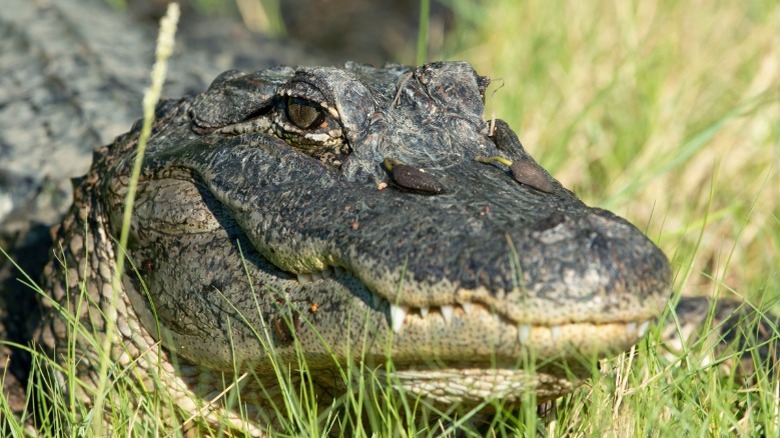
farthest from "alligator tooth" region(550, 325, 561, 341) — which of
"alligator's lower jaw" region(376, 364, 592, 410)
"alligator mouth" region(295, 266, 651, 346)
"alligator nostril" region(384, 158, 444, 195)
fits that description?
"alligator nostril" region(384, 158, 444, 195)

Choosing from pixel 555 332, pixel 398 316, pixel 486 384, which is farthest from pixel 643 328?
pixel 398 316

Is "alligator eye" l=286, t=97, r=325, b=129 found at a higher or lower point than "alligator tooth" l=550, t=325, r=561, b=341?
higher

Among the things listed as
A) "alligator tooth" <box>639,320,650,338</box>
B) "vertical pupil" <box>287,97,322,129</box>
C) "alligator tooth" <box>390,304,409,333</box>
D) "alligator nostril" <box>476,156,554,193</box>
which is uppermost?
"vertical pupil" <box>287,97,322,129</box>

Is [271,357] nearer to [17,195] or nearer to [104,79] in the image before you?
[17,195]

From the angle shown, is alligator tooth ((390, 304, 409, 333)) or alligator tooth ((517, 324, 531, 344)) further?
alligator tooth ((390, 304, 409, 333))

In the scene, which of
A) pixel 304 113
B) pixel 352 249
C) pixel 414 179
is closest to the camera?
pixel 352 249

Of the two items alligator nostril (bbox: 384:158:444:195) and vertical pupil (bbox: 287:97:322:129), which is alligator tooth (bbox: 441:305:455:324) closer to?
alligator nostril (bbox: 384:158:444:195)

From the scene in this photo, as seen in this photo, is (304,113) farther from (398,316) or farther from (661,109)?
(661,109)

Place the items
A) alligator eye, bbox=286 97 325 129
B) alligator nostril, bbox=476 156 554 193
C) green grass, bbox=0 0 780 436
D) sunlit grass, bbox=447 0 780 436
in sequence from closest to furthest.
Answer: alligator nostril, bbox=476 156 554 193, alligator eye, bbox=286 97 325 129, green grass, bbox=0 0 780 436, sunlit grass, bbox=447 0 780 436
